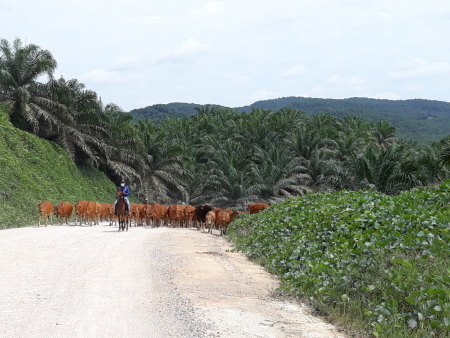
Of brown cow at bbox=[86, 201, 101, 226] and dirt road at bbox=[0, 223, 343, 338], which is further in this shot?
Result: brown cow at bbox=[86, 201, 101, 226]

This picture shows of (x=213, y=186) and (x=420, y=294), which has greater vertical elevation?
(x=420, y=294)

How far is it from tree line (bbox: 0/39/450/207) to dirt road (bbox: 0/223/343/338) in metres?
22.1

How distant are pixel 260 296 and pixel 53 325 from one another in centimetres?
361

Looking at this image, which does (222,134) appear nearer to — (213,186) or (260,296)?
(213,186)

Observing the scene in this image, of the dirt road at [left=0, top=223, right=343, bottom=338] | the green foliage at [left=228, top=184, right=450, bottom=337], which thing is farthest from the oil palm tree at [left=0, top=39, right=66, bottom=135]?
the green foliage at [left=228, top=184, right=450, bottom=337]

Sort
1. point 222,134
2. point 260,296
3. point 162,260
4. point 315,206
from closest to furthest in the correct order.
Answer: point 260,296 → point 162,260 → point 315,206 → point 222,134

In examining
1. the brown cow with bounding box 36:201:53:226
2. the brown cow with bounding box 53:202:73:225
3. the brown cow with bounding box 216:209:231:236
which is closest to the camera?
the brown cow with bounding box 36:201:53:226

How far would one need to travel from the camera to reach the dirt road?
6.49 m

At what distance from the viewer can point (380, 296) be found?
724 cm

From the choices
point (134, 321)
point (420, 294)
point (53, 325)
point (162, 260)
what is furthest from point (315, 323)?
point (162, 260)

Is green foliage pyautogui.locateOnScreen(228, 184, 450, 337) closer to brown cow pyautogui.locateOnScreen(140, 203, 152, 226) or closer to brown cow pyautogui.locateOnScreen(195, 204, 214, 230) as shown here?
brown cow pyautogui.locateOnScreen(195, 204, 214, 230)

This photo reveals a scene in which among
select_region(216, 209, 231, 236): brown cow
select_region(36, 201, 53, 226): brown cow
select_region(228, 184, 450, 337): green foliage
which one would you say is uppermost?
select_region(228, 184, 450, 337): green foliage

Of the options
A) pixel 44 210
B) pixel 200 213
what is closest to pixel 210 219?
pixel 200 213

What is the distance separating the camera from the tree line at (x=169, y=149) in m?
37.2
